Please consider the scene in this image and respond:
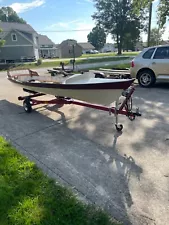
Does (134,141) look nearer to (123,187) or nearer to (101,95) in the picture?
(101,95)

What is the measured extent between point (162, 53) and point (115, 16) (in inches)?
1505

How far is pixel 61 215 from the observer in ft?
6.91

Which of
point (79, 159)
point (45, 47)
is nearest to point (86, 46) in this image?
point (45, 47)

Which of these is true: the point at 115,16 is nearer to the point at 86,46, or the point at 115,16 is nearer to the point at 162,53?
the point at 162,53

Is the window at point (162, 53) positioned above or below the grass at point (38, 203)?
above

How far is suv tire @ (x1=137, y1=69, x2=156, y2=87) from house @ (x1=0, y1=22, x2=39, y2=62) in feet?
116

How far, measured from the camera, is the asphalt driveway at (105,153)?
2.33m

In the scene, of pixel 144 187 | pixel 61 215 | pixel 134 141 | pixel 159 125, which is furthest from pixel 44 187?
pixel 159 125

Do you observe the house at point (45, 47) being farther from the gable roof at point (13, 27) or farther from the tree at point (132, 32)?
the tree at point (132, 32)

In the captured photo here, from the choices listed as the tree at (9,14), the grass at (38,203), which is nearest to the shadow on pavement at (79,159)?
the grass at (38,203)

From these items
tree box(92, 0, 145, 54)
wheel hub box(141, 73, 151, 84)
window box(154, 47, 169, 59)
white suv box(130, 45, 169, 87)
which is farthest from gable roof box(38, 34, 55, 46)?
window box(154, 47, 169, 59)

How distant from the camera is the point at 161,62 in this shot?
7742mm

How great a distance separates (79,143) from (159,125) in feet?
6.27

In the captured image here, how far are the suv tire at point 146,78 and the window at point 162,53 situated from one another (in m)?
0.65
